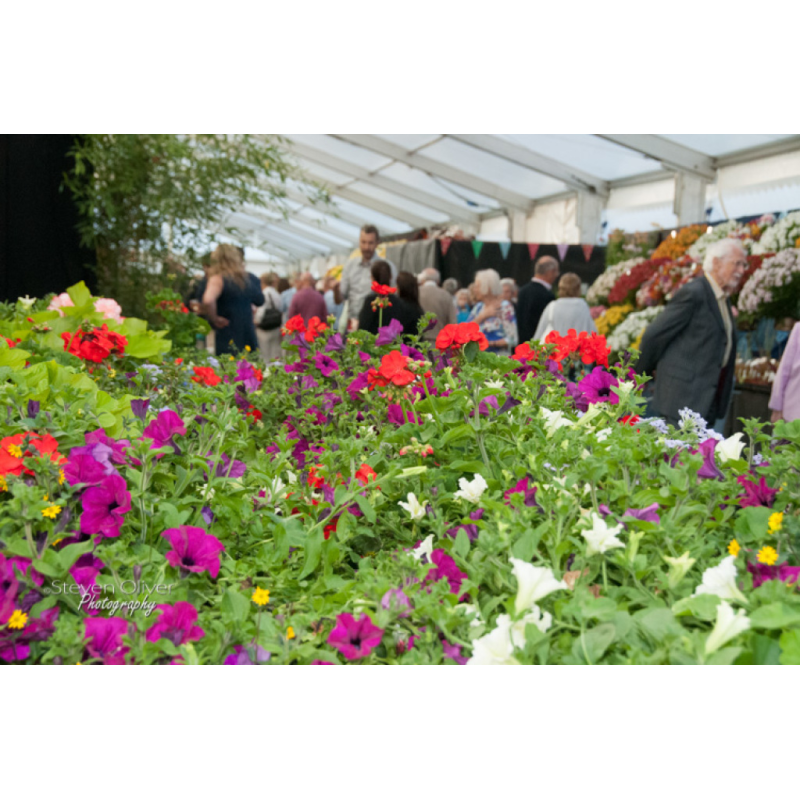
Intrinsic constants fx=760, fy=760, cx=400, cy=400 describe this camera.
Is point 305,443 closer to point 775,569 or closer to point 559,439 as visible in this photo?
point 559,439

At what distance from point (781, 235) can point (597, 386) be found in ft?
11.4

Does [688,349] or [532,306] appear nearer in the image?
[688,349]

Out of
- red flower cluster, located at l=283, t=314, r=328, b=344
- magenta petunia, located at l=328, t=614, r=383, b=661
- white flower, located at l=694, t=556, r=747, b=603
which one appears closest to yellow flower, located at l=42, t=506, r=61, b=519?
magenta petunia, located at l=328, t=614, r=383, b=661

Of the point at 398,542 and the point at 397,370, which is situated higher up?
the point at 397,370

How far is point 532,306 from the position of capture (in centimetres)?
538

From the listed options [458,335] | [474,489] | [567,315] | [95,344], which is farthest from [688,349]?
[474,489]

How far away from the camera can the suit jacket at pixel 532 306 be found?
5.38 m

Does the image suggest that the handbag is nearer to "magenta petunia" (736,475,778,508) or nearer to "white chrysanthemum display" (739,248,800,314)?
"white chrysanthemum display" (739,248,800,314)

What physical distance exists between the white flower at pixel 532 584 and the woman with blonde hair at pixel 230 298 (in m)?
3.76

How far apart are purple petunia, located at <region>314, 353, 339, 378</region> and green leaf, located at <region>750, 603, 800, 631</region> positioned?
1.36 m

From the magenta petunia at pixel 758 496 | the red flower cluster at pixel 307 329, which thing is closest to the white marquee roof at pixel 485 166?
the red flower cluster at pixel 307 329

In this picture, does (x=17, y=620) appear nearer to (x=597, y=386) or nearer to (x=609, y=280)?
(x=597, y=386)

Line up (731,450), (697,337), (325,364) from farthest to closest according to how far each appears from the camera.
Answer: (697,337)
(325,364)
(731,450)

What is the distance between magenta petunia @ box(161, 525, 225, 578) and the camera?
85cm
